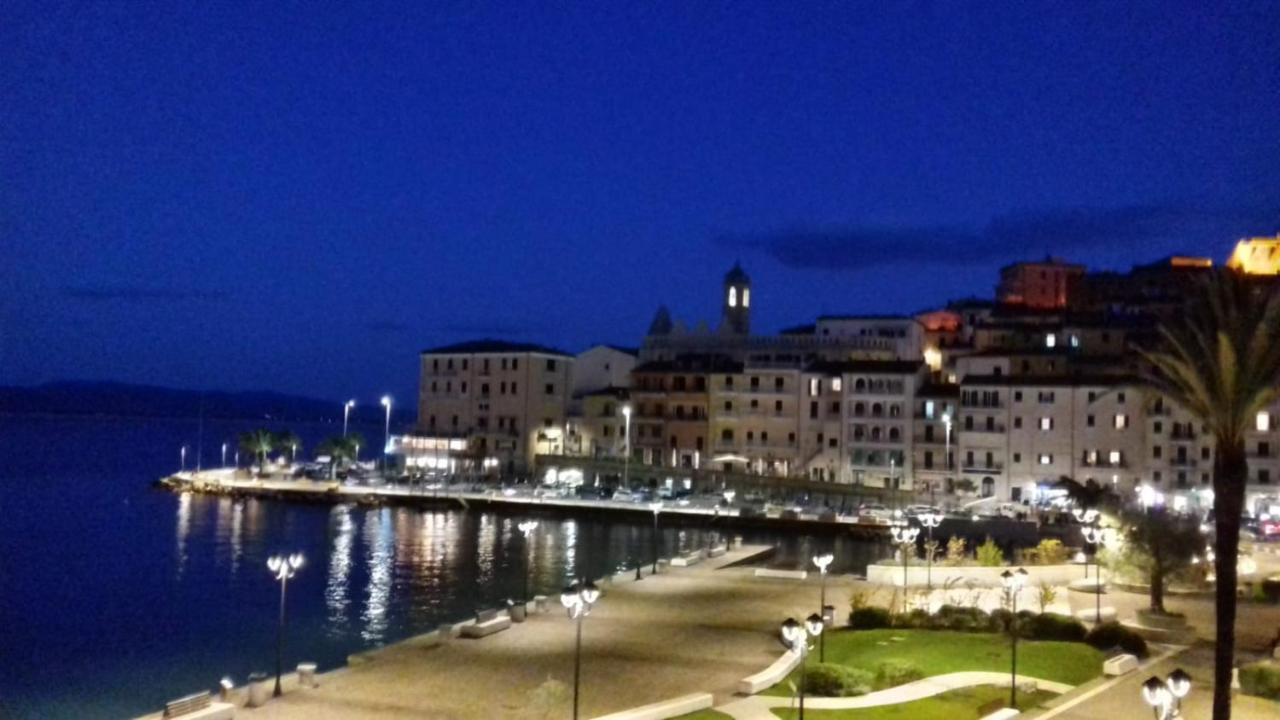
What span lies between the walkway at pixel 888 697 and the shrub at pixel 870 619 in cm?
607

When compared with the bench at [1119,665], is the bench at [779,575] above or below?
below

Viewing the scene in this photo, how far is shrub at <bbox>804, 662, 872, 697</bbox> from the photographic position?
2236cm

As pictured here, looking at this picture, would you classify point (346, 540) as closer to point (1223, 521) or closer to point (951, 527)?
point (951, 527)

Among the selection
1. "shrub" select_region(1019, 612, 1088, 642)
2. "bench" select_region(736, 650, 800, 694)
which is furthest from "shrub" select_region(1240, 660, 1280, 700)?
"bench" select_region(736, 650, 800, 694)

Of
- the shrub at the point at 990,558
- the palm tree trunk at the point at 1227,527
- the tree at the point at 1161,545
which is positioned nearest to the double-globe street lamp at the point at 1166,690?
the palm tree trunk at the point at 1227,527

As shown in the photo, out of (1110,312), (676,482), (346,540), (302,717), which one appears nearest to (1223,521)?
(302,717)

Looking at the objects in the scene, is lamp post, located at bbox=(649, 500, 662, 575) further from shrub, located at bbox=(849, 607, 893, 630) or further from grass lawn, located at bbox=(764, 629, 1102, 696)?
grass lawn, located at bbox=(764, 629, 1102, 696)

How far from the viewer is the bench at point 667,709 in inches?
809

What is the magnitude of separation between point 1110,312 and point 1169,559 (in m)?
63.0

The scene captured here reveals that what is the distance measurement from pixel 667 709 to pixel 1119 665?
982cm

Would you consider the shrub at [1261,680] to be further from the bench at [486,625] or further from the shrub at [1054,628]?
the bench at [486,625]

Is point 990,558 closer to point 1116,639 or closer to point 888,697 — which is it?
point 1116,639

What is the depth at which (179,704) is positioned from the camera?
20.8 metres

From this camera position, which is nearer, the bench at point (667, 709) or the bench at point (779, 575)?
the bench at point (667, 709)
